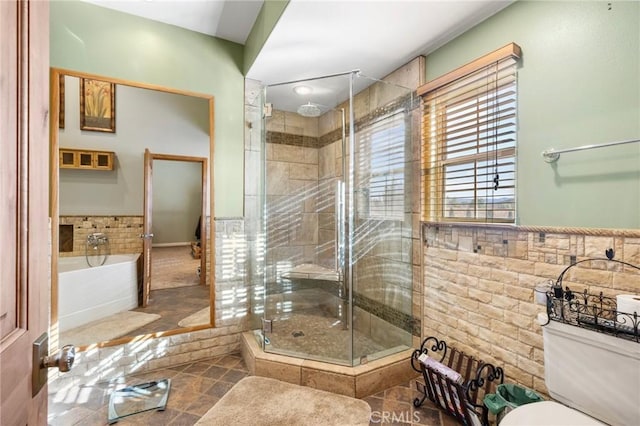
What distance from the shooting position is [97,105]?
215cm

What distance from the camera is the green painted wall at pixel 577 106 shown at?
1252mm

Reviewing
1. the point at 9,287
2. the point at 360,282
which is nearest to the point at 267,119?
the point at 360,282

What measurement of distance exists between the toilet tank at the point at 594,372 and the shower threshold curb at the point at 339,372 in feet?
3.18

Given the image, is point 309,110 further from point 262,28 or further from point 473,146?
point 473,146

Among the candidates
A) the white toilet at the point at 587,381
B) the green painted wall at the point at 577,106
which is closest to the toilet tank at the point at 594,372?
the white toilet at the point at 587,381

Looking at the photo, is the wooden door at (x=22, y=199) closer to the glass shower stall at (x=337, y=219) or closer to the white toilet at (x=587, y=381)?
the white toilet at (x=587, y=381)

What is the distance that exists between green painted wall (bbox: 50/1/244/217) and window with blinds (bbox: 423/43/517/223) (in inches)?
65.3

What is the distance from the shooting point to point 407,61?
2.30 metres

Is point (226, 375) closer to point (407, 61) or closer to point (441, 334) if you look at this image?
point (441, 334)

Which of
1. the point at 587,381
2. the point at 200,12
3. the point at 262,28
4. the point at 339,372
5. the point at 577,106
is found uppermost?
the point at 200,12

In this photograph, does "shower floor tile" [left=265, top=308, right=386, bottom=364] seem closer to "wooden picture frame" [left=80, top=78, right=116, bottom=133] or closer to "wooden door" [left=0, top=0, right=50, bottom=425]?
"wooden door" [left=0, top=0, right=50, bottom=425]

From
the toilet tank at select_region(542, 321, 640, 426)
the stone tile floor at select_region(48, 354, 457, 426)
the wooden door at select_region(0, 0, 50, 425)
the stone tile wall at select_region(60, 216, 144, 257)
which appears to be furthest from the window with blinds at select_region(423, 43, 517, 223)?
the stone tile wall at select_region(60, 216, 144, 257)

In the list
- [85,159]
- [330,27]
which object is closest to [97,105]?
[85,159]

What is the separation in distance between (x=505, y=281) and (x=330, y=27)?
6.25 ft
